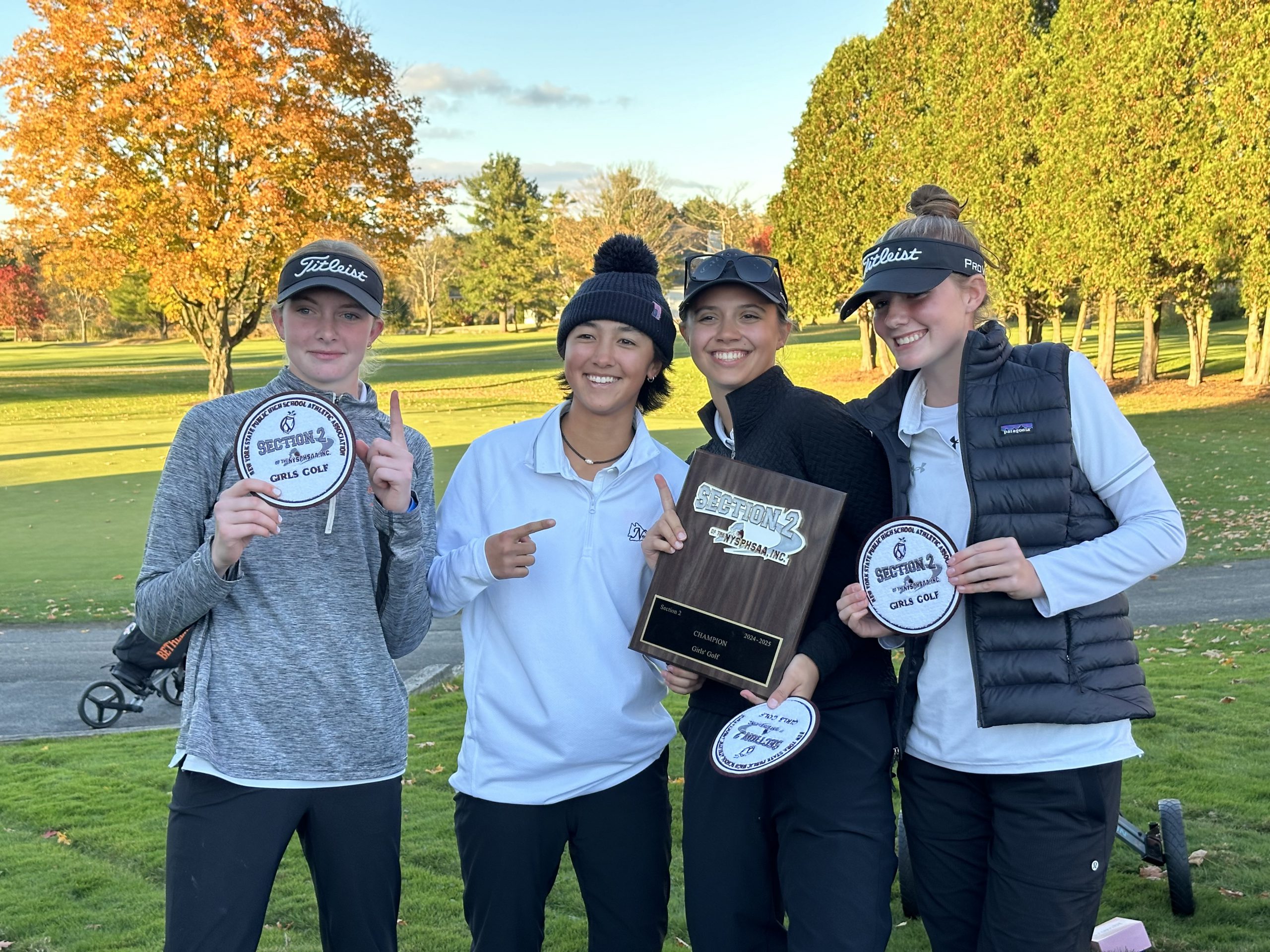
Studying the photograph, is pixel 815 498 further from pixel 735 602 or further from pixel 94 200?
pixel 94 200

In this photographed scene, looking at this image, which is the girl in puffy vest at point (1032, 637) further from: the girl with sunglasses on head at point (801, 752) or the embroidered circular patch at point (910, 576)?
the girl with sunglasses on head at point (801, 752)

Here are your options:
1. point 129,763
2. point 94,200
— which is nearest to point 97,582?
point 129,763

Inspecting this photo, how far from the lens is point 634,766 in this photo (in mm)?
3115

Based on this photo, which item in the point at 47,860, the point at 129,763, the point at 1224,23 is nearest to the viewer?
the point at 47,860

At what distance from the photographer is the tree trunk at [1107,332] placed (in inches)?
1187

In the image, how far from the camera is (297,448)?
2.71 meters

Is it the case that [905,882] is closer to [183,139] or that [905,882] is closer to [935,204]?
[935,204]

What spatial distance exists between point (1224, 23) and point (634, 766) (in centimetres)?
2786

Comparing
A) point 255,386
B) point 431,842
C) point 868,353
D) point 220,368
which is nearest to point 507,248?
point 868,353

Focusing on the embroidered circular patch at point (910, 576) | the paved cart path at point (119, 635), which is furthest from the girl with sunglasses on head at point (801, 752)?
the paved cart path at point (119, 635)

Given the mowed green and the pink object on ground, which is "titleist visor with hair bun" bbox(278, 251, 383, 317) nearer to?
the mowed green

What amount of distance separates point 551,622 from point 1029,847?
4.63ft

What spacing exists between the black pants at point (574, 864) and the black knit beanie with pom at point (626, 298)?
1.35 metres

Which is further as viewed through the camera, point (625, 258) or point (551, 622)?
point (625, 258)
